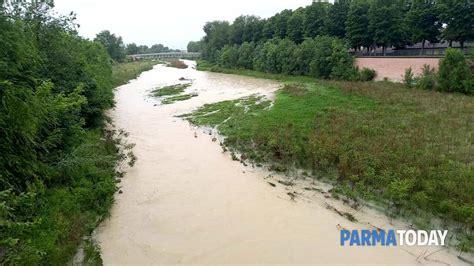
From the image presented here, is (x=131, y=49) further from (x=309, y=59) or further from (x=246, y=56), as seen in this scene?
(x=309, y=59)

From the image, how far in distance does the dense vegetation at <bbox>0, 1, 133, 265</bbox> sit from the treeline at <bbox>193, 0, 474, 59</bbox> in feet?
120

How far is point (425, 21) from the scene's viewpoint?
37094 millimetres

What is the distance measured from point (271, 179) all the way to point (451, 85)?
73.9 feet

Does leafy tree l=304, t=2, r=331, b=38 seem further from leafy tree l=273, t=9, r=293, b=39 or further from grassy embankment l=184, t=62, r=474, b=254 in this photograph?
grassy embankment l=184, t=62, r=474, b=254

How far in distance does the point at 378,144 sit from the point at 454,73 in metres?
18.2

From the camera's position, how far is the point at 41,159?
8969 mm

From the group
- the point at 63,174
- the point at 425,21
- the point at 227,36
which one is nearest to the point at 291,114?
the point at 63,174

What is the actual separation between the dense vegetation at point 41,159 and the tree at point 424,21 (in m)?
37.7

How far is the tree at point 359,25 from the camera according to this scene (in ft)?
137

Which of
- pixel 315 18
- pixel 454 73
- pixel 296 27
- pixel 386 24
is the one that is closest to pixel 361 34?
pixel 386 24

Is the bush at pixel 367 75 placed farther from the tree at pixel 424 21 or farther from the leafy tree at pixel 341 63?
the tree at pixel 424 21

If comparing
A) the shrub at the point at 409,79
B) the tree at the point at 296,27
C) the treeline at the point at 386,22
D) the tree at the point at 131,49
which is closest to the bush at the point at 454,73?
the shrub at the point at 409,79

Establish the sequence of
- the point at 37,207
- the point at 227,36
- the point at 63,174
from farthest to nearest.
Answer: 1. the point at 227,36
2. the point at 63,174
3. the point at 37,207

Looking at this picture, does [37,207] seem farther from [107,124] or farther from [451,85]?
[451,85]
